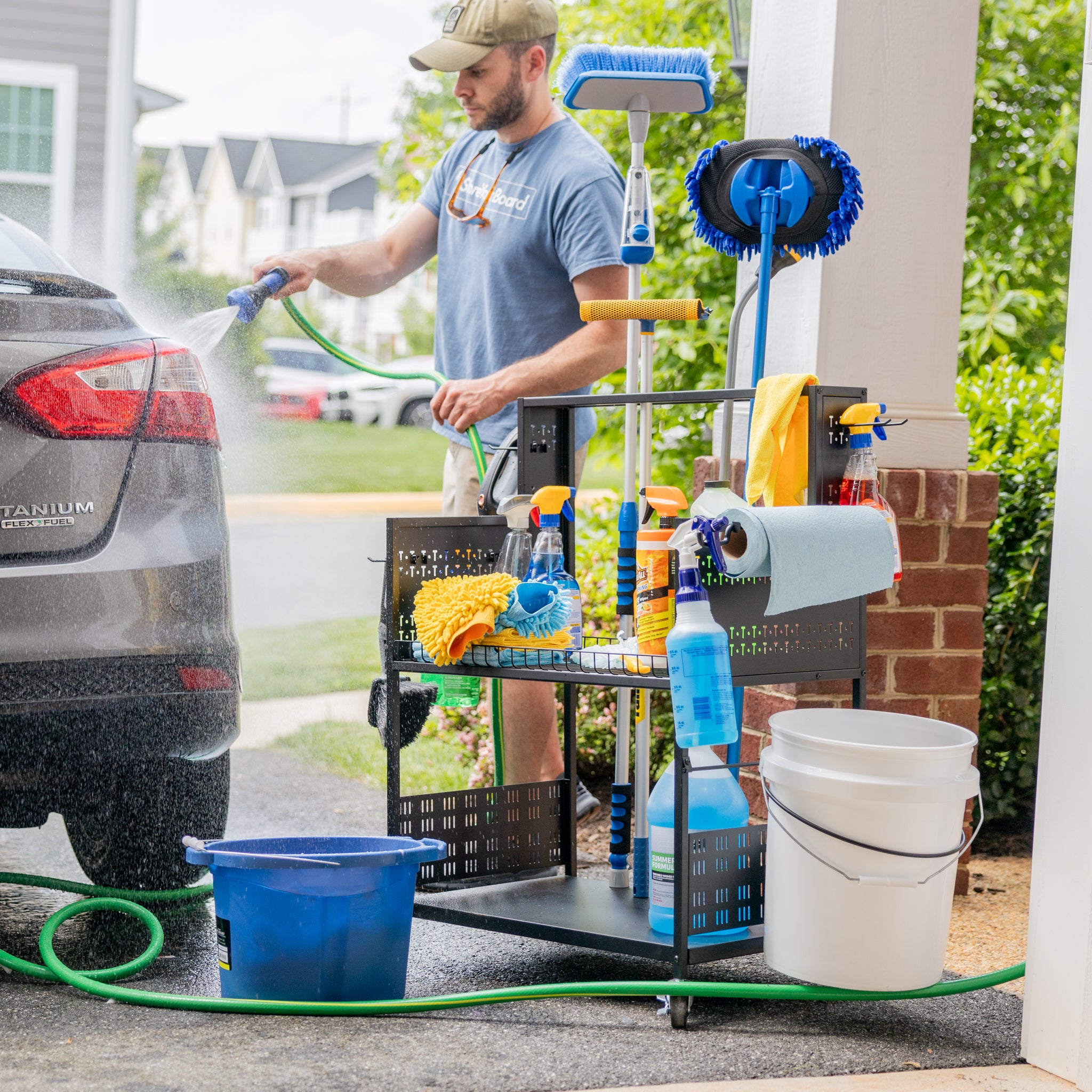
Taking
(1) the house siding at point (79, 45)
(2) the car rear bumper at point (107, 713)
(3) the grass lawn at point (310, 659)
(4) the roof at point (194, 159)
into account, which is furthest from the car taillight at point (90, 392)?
(4) the roof at point (194, 159)

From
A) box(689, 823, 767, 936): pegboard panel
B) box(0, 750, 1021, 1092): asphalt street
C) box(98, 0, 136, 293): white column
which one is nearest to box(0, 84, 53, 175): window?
box(98, 0, 136, 293): white column

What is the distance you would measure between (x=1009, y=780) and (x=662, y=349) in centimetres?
161

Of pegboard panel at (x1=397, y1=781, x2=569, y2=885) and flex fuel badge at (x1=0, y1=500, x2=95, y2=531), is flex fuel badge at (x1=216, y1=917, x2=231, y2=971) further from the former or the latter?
flex fuel badge at (x1=0, y1=500, x2=95, y2=531)

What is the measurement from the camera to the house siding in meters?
7.52

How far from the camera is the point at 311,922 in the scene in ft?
7.24

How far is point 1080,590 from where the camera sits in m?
2.10

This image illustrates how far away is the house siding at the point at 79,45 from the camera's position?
7.52 meters

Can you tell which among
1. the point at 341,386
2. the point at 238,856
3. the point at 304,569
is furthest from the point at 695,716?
the point at 341,386

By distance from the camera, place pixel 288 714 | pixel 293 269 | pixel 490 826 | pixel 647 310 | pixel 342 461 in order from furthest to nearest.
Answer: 1. pixel 342 461
2. pixel 288 714
3. pixel 293 269
4. pixel 490 826
5. pixel 647 310

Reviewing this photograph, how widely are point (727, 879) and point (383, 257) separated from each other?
179 cm

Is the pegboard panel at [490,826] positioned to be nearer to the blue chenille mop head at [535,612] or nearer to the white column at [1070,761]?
the blue chenille mop head at [535,612]

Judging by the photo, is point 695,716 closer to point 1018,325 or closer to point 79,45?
point 1018,325

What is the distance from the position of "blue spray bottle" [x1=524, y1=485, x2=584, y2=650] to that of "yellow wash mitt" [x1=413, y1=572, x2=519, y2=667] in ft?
0.27

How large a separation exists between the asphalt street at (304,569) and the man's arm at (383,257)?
4.69m
